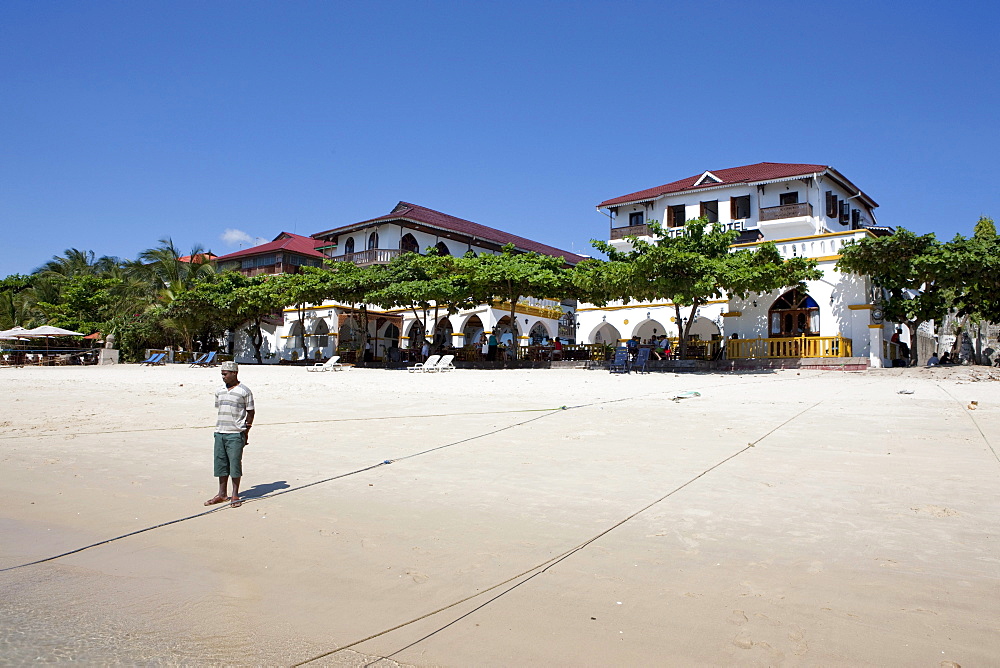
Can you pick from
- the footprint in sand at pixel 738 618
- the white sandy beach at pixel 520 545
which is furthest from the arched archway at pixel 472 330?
the footprint in sand at pixel 738 618

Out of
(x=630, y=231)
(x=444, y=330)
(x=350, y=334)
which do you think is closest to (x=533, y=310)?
(x=444, y=330)

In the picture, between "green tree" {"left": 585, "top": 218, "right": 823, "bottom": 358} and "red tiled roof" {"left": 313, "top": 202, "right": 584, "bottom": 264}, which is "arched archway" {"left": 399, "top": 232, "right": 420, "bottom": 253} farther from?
"green tree" {"left": 585, "top": 218, "right": 823, "bottom": 358}

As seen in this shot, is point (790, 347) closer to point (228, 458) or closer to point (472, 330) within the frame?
point (472, 330)

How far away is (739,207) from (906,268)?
49.6 ft

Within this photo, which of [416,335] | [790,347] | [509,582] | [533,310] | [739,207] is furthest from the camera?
[416,335]

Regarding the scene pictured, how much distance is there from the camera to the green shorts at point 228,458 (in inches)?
223

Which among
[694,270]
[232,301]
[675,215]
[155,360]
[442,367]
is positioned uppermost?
[675,215]

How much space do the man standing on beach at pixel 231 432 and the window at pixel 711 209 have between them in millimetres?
35084

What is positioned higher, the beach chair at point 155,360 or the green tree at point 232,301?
the green tree at point 232,301

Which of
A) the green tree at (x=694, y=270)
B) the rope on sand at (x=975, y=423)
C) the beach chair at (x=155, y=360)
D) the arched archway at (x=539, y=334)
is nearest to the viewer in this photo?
the rope on sand at (x=975, y=423)

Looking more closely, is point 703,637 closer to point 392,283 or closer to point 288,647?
point 288,647

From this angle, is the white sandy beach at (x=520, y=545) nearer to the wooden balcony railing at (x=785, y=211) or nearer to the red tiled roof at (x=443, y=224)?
the wooden balcony railing at (x=785, y=211)

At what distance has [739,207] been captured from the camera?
1464 inches

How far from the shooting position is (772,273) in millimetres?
22141
